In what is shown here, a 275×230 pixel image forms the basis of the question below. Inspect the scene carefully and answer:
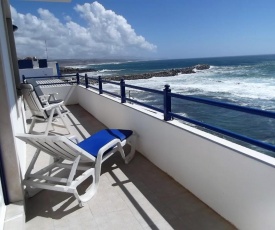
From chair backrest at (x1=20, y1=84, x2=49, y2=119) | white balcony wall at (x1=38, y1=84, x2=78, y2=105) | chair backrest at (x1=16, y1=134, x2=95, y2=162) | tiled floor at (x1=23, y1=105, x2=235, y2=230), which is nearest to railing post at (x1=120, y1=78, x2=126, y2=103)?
chair backrest at (x1=20, y1=84, x2=49, y2=119)

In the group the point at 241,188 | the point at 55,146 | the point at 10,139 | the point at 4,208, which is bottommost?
the point at 4,208

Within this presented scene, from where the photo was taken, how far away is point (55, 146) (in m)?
2.79

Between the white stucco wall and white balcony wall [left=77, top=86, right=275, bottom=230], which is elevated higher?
the white stucco wall

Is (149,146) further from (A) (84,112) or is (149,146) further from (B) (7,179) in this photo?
(A) (84,112)

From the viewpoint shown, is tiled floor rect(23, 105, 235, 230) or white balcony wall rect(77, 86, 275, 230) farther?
tiled floor rect(23, 105, 235, 230)

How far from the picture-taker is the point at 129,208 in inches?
106

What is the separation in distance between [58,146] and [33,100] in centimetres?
251

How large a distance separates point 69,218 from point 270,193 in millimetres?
1826

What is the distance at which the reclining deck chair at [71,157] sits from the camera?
8.80 feet

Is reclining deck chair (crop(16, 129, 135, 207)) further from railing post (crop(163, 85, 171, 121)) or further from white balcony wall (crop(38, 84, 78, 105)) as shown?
white balcony wall (crop(38, 84, 78, 105))

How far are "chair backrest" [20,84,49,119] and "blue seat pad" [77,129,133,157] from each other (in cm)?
181

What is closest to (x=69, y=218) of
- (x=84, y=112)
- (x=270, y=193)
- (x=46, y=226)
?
(x=46, y=226)

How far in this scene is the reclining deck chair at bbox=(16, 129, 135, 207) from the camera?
2682 millimetres

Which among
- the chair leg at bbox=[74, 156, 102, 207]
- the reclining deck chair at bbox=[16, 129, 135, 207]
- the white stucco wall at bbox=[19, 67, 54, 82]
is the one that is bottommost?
the chair leg at bbox=[74, 156, 102, 207]
